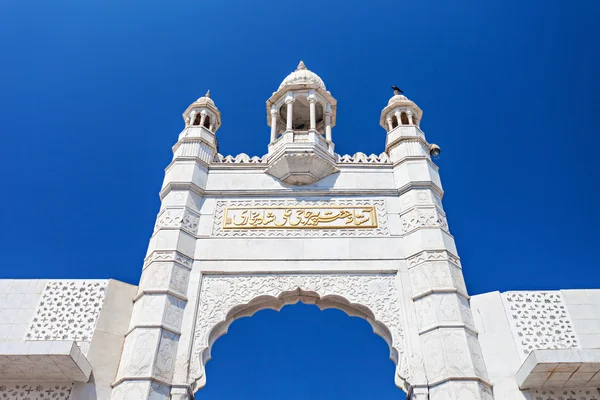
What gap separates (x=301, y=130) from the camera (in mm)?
12289

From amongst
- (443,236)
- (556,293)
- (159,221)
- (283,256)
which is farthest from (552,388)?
(159,221)

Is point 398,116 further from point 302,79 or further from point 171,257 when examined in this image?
point 171,257

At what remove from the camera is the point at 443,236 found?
9117 mm

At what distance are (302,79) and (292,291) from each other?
6.53 metres

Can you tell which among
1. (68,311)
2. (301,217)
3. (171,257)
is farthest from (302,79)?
(68,311)

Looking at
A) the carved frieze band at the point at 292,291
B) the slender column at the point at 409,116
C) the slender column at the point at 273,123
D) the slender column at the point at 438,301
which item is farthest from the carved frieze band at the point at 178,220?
the slender column at the point at 409,116

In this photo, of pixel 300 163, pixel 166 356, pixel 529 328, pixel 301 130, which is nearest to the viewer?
pixel 166 356

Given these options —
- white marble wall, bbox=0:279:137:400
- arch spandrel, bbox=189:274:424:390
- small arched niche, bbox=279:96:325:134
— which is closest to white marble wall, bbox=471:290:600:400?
arch spandrel, bbox=189:274:424:390

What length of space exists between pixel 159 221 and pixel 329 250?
11.3 feet

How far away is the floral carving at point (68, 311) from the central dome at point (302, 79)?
23.3ft

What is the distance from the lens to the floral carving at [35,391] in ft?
24.0

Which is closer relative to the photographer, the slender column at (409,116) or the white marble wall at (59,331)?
the white marble wall at (59,331)

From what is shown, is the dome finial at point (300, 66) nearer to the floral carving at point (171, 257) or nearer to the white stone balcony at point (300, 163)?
the white stone balcony at point (300, 163)

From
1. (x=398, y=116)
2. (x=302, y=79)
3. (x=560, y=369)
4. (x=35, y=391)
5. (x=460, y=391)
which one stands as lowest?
(x=460, y=391)
